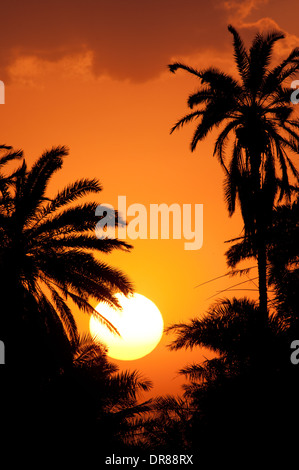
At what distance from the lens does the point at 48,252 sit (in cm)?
1571

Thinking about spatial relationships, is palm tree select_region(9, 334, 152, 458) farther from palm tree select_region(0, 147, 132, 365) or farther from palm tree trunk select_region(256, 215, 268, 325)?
palm tree trunk select_region(256, 215, 268, 325)

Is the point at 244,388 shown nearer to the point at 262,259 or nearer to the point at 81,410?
the point at 81,410

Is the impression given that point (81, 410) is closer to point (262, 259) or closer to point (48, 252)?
point (48, 252)

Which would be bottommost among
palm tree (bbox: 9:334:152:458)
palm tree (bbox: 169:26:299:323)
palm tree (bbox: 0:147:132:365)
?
palm tree (bbox: 9:334:152:458)

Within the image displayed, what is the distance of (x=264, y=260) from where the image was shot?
2000cm

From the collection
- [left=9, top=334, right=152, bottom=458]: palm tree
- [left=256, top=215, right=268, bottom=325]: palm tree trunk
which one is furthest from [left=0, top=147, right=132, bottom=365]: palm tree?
[left=256, top=215, right=268, bottom=325]: palm tree trunk

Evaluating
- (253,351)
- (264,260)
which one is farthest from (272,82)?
(253,351)

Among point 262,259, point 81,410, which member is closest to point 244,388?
point 81,410

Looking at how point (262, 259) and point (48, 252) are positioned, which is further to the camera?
point (262, 259)

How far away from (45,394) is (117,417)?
2012 mm

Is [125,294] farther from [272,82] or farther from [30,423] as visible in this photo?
[272,82]

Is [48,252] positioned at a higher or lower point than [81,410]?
higher

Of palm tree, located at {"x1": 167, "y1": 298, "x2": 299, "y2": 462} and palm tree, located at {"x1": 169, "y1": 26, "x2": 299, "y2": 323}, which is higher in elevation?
palm tree, located at {"x1": 169, "y1": 26, "x2": 299, "y2": 323}

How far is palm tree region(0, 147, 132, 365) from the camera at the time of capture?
50.1 ft
